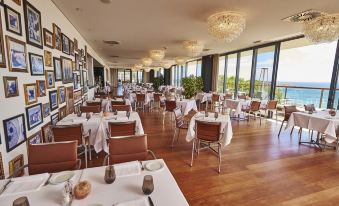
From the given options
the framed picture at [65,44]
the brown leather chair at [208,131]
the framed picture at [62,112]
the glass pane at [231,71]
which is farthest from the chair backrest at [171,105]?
the glass pane at [231,71]

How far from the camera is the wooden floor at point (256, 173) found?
2.31 meters

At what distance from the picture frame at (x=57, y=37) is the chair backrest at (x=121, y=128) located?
6.40ft

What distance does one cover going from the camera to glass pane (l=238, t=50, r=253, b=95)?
Answer: 8.07 metres

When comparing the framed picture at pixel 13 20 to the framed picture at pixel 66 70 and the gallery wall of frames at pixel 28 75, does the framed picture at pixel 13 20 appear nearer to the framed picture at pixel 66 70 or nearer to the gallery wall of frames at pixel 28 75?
the gallery wall of frames at pixel 28 75

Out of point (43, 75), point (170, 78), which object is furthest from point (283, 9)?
point (170, 78)

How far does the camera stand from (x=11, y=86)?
77.6 inches

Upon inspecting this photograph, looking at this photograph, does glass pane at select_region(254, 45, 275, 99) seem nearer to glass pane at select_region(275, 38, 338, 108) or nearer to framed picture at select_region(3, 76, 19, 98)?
glass pane at select_region(275, 38, 338, 108)

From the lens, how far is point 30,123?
2375 mm

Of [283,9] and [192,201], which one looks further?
[283,9]

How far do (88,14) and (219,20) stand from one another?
283 cm

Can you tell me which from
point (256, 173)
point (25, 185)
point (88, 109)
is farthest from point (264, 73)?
point (25, 185)

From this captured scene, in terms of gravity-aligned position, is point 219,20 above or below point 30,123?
above

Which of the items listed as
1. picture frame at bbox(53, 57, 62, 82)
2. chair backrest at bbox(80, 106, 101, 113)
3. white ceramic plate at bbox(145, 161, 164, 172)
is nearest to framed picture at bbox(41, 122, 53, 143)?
picture frame at bbox(53, 57, 62, 82)

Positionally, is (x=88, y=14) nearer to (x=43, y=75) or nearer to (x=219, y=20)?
(x=43, y=75)
